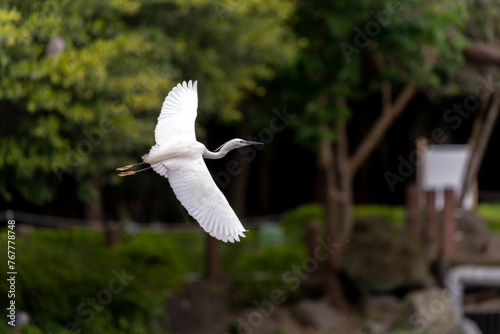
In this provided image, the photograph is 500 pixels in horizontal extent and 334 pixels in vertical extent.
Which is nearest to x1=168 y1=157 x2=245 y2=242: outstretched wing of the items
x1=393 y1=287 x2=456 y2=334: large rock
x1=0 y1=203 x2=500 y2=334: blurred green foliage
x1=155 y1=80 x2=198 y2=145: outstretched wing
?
x1=155 y1=80 x2=198 y2=145: outstretched wing

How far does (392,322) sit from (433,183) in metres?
3.51

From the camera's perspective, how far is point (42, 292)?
9250 mm

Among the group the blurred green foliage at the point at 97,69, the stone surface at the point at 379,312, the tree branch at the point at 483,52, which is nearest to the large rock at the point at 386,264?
the stone surface at the point at 379,312

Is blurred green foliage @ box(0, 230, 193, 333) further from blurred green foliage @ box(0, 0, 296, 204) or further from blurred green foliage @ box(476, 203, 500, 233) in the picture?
blurred green foliage @ box(476, 203, 500, 233)

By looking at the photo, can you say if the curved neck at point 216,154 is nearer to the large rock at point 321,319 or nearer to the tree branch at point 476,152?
the large rock at point 321,319

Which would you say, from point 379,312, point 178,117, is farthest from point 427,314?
point 178,117

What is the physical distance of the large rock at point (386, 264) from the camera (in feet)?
42.7

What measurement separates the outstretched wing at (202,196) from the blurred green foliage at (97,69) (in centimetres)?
277

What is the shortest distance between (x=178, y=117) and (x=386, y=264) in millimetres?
8099

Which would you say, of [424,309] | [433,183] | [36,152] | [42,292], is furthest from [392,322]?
[36,152]

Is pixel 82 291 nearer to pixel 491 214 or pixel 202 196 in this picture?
pixel 202 196

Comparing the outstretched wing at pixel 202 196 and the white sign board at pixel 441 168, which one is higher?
the outstretched wing at pixel 202 196

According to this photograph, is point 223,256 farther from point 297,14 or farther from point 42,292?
point 42,292

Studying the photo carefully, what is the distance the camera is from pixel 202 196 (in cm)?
530
